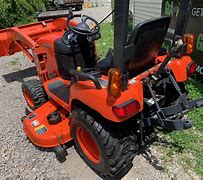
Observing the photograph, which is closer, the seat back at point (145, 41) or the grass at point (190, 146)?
the seat back at point (145, 41)

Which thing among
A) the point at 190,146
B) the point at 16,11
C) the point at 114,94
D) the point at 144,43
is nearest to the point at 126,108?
the point at 114,94

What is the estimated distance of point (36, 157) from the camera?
111 inches

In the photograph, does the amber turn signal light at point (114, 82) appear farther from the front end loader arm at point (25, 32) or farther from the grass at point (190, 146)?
the front end loader arm at point (25, 32)

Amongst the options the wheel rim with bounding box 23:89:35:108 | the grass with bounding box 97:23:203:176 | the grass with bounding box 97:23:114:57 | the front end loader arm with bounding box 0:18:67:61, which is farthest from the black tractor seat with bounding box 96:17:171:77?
the grass with bounding box 97:23:114:57

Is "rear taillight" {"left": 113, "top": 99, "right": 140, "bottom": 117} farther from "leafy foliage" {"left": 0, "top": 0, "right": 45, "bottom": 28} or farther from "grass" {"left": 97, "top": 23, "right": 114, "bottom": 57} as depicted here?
"leafy foliage" {"left": 0, "top": 0, "right": 45, "bottom": 28}

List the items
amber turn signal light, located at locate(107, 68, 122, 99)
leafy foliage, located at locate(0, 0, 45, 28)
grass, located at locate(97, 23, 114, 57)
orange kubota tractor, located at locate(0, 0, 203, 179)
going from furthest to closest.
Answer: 1. leafy foliage, located at locate(0, 0, 45, 28)
2. grass, located at locate(97, 23, 114, 57)
3. orange kubota tractor, located at locate(0, 0, 203, 179)
4. amber turn signal light, located at locate(107, 68, 122, 99)

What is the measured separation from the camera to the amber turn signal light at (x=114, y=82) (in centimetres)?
180

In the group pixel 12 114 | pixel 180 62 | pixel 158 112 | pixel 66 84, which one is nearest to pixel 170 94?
pixel 180 62

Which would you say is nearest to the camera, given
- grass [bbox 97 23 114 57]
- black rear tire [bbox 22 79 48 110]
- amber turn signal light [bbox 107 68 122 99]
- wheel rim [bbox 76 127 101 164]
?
amber turn signal light [bbox 107 68 122 99]

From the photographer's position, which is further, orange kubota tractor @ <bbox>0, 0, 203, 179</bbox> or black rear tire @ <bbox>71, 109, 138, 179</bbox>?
black rear tire @ <bbox>71, 109, 138, 179</bbox>

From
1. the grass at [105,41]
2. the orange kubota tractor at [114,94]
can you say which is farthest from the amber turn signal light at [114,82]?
the grass at [105,41]

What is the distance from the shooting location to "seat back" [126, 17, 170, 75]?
1.99m

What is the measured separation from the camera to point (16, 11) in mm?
9547

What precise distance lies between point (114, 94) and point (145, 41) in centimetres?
57
